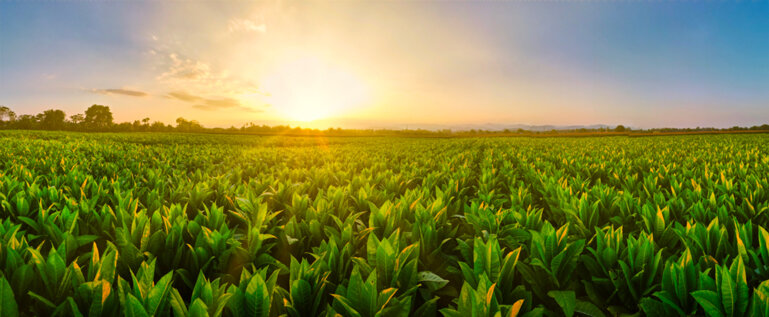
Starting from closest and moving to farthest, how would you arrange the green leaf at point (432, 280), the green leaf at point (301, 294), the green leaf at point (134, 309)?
the green leaf at point (134, 309), the green leaf at point (301, 294), the green leaf at point (432, 280)

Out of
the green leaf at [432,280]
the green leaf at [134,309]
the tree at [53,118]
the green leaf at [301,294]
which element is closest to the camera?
the green leaf at [134,309]

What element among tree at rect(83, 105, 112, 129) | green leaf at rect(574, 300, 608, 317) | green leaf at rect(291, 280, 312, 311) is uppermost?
tree at rect(83, 105, 112, 129)

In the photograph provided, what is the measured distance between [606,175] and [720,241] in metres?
4.65

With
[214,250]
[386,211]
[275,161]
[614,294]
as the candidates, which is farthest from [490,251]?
[275,161]

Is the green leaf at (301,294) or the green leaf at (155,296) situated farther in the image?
the green leaf at (301,294)

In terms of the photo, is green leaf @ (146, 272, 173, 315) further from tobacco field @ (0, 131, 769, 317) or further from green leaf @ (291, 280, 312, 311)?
green leaf @ (291, 280, 312, 311)

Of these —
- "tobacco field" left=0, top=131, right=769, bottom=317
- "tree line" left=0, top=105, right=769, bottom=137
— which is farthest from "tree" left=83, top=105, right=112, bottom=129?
"tobacco field" left=0, top=131, right=769, bottom=317

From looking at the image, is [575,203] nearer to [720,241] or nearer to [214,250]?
[720,241]

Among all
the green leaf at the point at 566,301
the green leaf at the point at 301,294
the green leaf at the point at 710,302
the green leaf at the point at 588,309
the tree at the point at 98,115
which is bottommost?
the green leaf at the point at 588,309

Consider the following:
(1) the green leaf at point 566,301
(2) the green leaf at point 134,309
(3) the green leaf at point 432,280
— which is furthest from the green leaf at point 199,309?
(1) the green leaf at point 566,301

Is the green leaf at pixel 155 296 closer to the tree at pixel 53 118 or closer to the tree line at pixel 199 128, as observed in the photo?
the tree line at pixel 199 128

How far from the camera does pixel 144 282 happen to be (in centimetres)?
144

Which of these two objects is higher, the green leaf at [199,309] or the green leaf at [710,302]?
the green leaf at [199,309]

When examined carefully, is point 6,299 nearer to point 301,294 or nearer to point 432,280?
point 301,294
